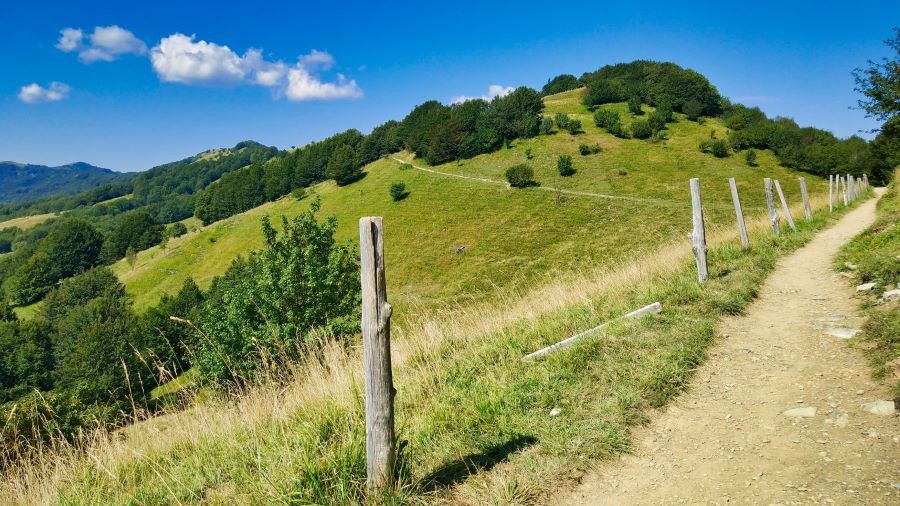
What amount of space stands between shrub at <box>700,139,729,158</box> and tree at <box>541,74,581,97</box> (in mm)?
68492

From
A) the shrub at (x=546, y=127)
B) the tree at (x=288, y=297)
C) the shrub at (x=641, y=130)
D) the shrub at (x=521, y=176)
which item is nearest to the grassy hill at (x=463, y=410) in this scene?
the tree at (x=288, y=297)

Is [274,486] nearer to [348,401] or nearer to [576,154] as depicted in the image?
[348,401]

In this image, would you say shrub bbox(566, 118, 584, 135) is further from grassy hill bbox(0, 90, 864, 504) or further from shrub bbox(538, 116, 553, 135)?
grassy hill bbox(0, 90, 864, 504)

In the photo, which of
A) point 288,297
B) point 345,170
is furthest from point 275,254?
point 345,170

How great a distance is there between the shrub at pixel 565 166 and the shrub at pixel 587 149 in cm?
648

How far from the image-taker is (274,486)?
3.60 metres

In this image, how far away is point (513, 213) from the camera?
192 feet

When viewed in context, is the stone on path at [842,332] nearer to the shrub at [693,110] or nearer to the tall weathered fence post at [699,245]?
the tall weathered fence post at [699,245]

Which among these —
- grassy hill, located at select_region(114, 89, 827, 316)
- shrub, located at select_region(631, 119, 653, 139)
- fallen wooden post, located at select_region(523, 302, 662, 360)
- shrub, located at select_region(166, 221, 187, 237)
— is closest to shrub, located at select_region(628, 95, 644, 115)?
grassy hill, located at select_region(114, 89, 827, 316)

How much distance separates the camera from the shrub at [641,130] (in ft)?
251

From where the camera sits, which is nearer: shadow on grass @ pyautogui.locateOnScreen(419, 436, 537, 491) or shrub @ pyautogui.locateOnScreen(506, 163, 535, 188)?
shadow on grass @ pyautogui.locateOnScreen(419, 436, 537, 491)

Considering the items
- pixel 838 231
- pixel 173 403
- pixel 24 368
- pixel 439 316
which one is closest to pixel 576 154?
pixel 838 231

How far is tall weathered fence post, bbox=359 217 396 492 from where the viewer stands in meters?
3.40

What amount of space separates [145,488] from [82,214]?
248996 millimetres
